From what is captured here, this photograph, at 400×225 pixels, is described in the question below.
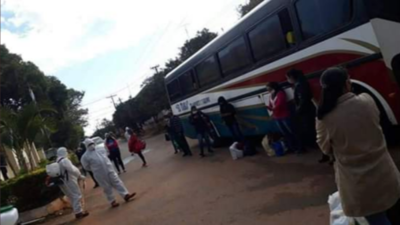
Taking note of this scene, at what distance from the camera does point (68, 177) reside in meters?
9.62

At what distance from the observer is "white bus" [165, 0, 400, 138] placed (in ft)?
19.4

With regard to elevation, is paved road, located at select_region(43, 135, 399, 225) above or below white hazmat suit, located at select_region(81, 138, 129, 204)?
below

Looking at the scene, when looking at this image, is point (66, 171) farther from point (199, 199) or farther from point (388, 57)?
point (388, 57)

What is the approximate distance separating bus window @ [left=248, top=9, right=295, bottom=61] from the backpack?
16.7 ft

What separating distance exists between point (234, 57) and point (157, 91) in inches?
1211

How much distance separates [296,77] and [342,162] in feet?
15.6

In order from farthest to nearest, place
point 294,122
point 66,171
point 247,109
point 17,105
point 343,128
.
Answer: point 17,105 < point 247,109 < point 66,171 < point 294,122 < point 343,128

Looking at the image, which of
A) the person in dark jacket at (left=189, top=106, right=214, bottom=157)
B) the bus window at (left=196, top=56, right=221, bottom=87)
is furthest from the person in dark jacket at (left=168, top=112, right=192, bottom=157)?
the bus window at (left=196, top=56, right=221, bottom=87)

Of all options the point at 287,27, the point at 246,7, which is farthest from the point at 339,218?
the point at 246,7

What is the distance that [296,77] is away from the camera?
747 centimetres

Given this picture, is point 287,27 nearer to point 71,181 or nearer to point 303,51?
point 303,51

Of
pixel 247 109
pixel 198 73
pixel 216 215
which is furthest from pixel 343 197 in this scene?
pixel 198 73

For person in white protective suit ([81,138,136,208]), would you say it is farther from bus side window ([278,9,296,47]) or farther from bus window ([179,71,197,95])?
bus window ([179,71,197,95])

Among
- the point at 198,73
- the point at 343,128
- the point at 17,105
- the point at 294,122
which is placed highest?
the point at 17,105
